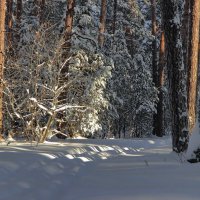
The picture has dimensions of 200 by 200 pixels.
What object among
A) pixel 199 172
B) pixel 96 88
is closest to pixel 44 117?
pixel 96 88

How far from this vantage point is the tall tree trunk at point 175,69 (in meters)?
11.0

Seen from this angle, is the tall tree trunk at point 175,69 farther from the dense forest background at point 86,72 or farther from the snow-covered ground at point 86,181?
the snow-covered ground at point 86,181

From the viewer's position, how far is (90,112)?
21562mm

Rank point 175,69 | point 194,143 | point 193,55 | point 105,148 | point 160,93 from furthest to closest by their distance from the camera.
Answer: point 160,93, point 193,55, point 105,148, point 175,69, point 194,143

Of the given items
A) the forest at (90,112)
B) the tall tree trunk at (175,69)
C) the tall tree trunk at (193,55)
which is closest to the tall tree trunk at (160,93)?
the forest at (90,112)

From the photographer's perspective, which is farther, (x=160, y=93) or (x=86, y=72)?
(x=160, y=93)

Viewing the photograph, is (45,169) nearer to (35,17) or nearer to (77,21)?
(77,21)

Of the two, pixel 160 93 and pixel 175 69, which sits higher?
pixel 175 69

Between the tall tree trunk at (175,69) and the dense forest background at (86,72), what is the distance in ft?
0.08

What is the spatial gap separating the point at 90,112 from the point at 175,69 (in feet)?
35.8

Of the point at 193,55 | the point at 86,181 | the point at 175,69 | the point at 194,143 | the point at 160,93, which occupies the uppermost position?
the point at 193,55

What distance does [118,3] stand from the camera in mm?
36250

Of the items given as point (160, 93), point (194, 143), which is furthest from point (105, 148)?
point (160, 93)

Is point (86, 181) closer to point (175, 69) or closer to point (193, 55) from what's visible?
point (175, 69)
